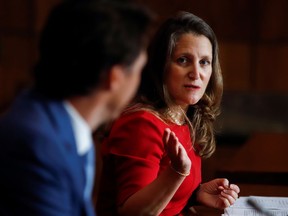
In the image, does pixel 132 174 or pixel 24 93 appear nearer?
pixel 24 93

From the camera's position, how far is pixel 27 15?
189 inches

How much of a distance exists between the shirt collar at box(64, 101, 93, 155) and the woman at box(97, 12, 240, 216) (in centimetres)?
34

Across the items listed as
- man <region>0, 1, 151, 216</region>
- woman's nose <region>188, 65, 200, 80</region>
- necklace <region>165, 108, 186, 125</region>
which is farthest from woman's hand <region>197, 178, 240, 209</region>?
man <region>0, 1, 151, 216</region>

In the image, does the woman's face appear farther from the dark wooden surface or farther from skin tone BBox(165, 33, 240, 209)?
the dark wooden surface

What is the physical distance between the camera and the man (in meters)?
0.91

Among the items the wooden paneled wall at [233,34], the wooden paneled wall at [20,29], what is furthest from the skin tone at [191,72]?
the wooden paneled wall at [20,29]

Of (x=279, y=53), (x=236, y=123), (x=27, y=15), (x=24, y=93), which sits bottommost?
(x=236, y=123)

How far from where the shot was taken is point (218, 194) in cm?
169

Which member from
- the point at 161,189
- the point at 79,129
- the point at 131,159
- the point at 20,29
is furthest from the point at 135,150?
the point at 20,29

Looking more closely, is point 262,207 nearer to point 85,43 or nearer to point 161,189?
point 161,189

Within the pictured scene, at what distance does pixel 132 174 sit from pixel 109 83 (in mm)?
510

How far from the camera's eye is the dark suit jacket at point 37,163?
0.90 metres

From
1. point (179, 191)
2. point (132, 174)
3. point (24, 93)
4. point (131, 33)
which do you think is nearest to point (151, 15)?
point (131, 33)

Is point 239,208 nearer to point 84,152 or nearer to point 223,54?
point 84,152
